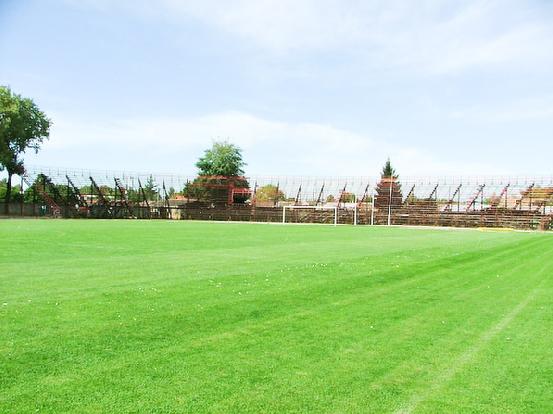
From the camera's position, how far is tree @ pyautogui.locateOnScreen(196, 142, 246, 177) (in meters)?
91.1

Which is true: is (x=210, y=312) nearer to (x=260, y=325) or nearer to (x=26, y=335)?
(x=260, y=325)

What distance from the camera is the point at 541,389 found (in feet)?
17.6

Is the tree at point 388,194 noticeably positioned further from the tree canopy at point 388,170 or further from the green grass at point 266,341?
the green grass at point 266,341

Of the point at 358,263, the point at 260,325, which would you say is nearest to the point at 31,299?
the point at 260,325

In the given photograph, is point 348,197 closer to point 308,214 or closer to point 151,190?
point 308,214

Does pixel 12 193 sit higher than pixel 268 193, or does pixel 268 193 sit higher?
pixel 268 193

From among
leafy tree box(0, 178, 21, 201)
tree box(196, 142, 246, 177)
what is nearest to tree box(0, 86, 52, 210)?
leafy tree box(0, 178, 21, 201)

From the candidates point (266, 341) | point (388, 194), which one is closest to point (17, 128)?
point (388, 194)

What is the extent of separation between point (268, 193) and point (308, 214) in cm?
1397

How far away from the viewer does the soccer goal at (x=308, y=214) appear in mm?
71750

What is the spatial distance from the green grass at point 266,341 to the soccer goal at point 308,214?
58.6 metres

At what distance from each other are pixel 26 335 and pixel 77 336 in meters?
0.59

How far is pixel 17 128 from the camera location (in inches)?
2430

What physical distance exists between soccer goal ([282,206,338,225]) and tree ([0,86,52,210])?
3297cm
